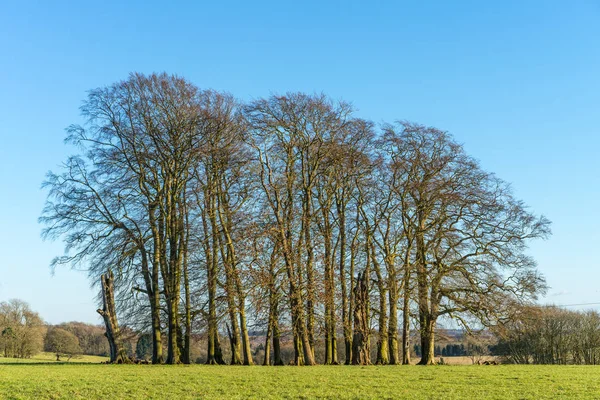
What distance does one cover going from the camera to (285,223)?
104 feet

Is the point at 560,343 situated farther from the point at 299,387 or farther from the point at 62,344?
the point at 62,344

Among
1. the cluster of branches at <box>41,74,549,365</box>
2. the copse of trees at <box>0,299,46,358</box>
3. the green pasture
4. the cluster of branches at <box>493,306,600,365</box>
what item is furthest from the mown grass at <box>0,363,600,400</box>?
the copse of trees at <box>0,299,46,358</box>

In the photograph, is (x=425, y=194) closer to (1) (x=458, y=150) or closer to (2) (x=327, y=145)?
(1) (x=458, y=150)

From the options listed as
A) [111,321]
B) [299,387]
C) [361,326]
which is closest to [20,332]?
[111,321]

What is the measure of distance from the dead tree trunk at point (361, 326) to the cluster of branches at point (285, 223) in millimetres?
80

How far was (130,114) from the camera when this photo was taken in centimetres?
3231

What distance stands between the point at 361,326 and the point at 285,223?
734 centimetres

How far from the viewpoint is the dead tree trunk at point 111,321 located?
32125mm

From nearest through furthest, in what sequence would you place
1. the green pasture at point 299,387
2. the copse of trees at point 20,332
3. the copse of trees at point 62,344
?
the green pasture at point 299,387 < the copse of trees at point 20,332 < the copse of trees at point 62,344

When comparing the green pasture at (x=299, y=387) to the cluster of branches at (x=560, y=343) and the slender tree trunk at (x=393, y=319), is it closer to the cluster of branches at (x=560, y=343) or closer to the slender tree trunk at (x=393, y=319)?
the slender tree trunk at (x=393, y=319)

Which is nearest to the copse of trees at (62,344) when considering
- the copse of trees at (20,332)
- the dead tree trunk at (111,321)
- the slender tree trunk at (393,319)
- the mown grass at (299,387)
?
the copse of trees at (20,332)

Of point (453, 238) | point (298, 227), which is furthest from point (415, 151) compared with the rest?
point (298, 227)

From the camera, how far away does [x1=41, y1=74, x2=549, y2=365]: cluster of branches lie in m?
31.4

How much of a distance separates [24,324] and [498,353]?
62042 millimetres
